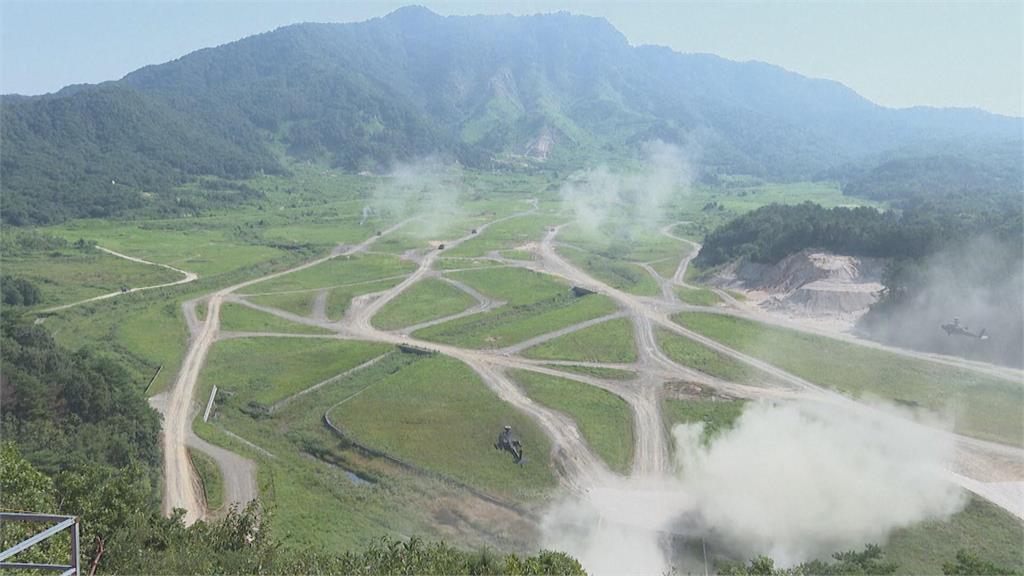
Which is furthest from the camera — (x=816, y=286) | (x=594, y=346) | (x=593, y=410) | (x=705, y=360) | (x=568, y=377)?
(x=816, y=286)

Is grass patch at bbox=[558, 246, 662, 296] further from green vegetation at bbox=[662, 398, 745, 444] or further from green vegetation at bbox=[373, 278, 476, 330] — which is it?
green vegetation at bbox=[662, 398, 745, 444]

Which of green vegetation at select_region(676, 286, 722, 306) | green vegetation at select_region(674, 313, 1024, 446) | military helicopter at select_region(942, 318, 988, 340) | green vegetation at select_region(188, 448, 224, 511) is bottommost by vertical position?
green vegetation at select_region(188, 448, 224, 511)

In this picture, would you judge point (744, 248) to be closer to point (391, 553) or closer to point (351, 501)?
point (351, 501)

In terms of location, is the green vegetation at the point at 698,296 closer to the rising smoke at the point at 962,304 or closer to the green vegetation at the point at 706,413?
the rising smoke at the point at 962,304

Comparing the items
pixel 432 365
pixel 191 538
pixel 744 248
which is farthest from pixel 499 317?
pixel 191 538

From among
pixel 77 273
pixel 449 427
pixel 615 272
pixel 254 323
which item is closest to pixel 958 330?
pixel 615 272

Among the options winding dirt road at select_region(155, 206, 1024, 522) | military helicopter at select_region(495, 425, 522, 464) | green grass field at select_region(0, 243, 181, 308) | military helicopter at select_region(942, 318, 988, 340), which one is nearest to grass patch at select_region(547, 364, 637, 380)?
winding dirt road at select_region(155, 206, 1024, 522)

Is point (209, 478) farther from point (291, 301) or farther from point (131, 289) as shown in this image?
point (131, 289)
